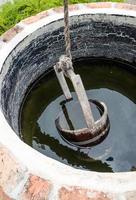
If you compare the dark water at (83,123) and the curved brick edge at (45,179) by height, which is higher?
the dark water at (83,123)

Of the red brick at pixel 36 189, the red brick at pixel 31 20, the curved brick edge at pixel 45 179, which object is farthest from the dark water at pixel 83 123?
the red brick at pixel 36 189

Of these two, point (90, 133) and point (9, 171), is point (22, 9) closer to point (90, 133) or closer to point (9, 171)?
point (90, 133)

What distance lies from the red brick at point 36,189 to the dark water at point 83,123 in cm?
104

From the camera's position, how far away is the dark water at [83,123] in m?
3.15

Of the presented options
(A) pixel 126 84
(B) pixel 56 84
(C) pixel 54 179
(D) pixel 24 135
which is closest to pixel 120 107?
(A) pixel 126 84

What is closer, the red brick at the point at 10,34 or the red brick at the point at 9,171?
the red brick at the point at 9,171

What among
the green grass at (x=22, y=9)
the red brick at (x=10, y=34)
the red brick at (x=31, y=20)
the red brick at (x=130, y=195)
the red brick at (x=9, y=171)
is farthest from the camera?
the green grass at (x=22, y=9)

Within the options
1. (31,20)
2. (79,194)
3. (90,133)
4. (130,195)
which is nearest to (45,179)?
(79,194)

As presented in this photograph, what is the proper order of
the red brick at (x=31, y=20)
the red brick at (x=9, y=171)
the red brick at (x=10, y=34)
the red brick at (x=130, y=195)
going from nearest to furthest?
1. the red brick at (x=130, y=195)
2. the red brick at (x=9, y=171)
3. the red brick at (x=10, y=34)
4. the red brick at (x=31, y=20)

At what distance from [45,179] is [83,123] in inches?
49.0

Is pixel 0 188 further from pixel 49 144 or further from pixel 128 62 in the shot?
pixel 128 62

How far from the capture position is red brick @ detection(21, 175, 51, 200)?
2076 millimetres

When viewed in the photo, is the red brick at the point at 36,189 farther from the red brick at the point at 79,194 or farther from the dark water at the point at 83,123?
the dark water at the point at 83,123

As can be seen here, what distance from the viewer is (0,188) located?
2.18m
